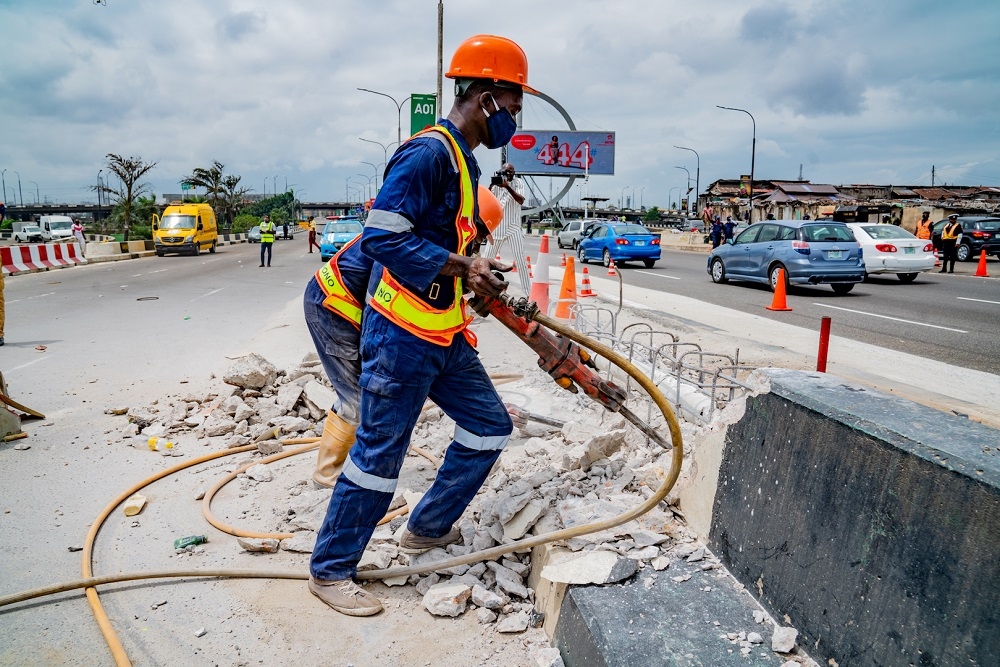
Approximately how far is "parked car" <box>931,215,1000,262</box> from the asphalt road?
3820 mm

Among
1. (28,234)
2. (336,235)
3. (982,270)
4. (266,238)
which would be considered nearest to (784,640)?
(982,270)

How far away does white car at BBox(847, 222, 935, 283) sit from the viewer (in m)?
15.9

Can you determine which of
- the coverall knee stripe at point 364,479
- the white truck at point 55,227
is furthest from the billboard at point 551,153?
the white truck at point 55,227

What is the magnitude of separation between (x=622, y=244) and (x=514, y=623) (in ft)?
65.7

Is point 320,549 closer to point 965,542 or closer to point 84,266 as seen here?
point 965,542

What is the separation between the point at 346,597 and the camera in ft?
8.68

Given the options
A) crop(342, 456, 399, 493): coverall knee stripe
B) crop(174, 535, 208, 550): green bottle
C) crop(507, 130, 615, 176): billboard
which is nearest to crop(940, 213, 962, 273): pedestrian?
crop(507, 130, 615, 176): billboard

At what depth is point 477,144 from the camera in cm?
276

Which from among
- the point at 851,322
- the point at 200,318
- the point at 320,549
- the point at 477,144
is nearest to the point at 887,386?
the point at 851,322

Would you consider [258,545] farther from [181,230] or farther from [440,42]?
[181,230]

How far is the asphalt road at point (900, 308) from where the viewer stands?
8.34 metres

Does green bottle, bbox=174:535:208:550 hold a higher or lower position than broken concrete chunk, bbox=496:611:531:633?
lower

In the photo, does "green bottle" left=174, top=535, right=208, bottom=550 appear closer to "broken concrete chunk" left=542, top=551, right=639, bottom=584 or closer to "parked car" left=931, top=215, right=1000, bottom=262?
"broken concrete chunk" left=542, top=551, right=639, bottom=584

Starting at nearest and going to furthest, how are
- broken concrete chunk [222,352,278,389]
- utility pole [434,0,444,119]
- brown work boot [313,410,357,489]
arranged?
1. brown work boot [313,410,357,489]
2. broken concrete chunk [222,352,278,389]
3. utility pole [434,0,444,119]
